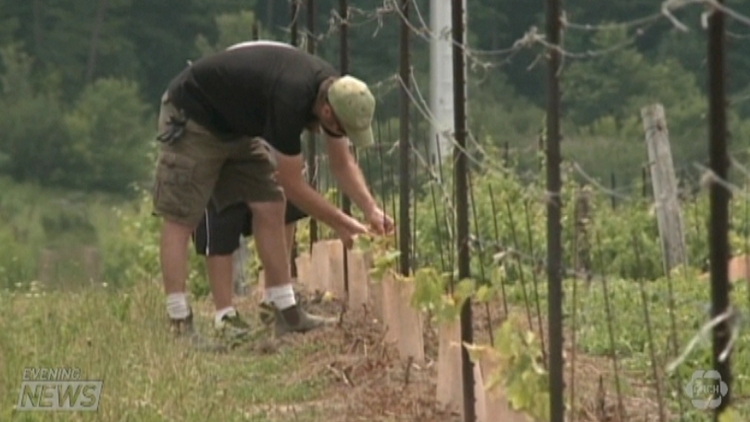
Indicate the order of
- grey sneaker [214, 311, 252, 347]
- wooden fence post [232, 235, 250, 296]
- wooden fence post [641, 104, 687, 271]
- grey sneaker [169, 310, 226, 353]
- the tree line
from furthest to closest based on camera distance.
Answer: the tree line < wooden fence post [232, 235, 250, 296] < wooden fence post [641, 104, 687, 271] < grey sneaker [214, 311, 252, 347] < grey sneaker [169, 310, 226, 353]

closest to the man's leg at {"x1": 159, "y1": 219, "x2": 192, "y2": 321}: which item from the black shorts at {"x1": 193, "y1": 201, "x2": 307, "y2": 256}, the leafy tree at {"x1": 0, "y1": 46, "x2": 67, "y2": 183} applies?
the black shorts at {"x1": 193, "y1": 201, "x2": 307, "y2": 256}

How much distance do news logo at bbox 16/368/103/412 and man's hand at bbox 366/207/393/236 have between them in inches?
67.4

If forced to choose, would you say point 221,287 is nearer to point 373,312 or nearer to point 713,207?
point 373,312

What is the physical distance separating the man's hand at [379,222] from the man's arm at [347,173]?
17 millimetres

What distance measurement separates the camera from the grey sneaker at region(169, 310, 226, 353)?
33.1 ft

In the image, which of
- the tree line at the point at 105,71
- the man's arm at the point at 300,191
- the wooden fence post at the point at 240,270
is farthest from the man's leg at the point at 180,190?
the tree line at the point at 105,71

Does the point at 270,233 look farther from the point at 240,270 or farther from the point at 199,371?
the point at 240,270

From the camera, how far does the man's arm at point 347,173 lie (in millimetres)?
10008

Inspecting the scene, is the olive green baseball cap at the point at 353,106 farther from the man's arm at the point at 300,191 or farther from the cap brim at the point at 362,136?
the man's arm at the point at 300,191

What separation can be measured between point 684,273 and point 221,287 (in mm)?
2422

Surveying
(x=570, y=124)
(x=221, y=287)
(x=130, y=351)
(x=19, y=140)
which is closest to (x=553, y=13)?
(x=130, y=351)

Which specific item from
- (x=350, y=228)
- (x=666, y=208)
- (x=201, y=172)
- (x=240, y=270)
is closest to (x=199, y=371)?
(x=350, y=228)

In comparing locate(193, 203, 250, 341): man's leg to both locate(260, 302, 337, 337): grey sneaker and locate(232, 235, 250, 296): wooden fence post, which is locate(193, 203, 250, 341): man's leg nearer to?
locate(260, 302, 337, 337): grey sneaker

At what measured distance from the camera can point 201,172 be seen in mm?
10438
